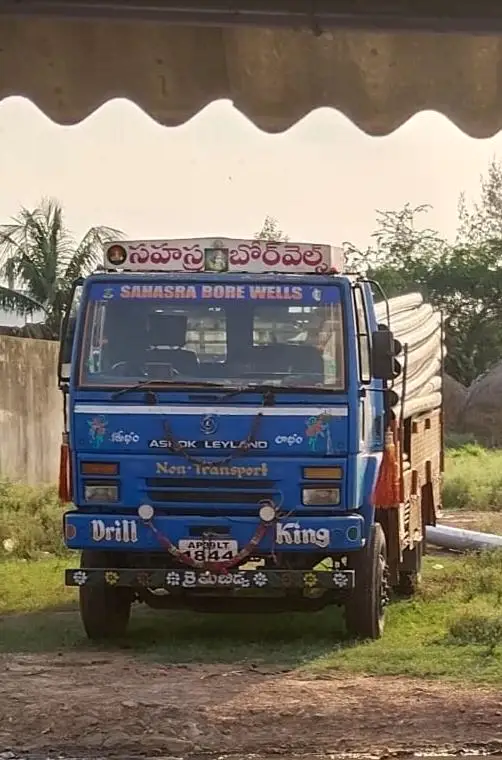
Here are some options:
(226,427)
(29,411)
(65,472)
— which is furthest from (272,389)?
(29,411)

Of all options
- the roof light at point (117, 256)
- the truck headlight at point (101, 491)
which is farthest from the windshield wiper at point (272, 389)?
the roof light at point (117, 256)

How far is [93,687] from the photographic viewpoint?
7453 mm

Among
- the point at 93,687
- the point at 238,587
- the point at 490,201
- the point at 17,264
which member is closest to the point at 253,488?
the point at 238,587

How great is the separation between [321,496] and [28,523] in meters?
6.44

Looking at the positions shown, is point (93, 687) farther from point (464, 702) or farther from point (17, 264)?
point (17, 264)

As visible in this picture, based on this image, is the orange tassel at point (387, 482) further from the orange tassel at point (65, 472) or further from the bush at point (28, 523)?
the bush at point (28, 523)

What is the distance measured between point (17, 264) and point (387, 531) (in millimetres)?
18931

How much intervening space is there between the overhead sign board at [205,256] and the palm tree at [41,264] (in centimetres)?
1840

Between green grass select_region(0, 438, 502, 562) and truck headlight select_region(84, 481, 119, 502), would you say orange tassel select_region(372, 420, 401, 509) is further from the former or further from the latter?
green grass select_region(0, 438, 502, 562)

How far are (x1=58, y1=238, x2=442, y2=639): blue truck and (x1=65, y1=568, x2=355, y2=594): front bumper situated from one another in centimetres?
1

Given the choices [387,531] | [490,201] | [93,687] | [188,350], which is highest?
[490,201]

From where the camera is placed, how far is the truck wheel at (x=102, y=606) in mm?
8797

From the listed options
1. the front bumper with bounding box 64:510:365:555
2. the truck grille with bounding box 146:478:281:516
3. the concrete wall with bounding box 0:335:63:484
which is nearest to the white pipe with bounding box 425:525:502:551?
the front bumper with bounding box 64:510:365:555

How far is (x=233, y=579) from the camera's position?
8.34 m
